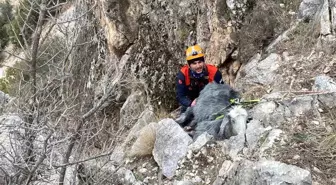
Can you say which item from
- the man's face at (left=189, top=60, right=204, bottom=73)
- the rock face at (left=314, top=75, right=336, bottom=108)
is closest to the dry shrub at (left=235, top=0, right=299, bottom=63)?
the man's face at (left=189, top=60, right=204, bottom=73)

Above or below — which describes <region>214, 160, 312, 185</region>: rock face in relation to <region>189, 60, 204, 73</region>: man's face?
below

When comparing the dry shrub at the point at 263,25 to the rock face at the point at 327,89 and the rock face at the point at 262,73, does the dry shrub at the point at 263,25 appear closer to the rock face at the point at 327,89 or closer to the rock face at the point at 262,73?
the rock face at the point at 262,73

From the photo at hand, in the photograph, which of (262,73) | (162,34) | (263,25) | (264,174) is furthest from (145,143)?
(162,34)

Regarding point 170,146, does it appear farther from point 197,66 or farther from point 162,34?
point 162,34

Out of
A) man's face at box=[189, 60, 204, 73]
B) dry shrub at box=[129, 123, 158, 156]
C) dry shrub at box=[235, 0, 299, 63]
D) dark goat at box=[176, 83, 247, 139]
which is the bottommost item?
dry shrub at box=[129, 123, 158, 156]

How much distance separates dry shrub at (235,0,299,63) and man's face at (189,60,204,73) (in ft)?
4.19

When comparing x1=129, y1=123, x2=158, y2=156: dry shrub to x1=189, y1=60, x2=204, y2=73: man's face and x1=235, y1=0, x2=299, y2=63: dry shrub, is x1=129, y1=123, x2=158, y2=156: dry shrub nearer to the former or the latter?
x1=189, y1=60, x2=204, y2=73: man's face

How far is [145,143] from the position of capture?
494cm

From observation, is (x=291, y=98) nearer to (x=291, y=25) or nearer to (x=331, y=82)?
(x=331, y=82)

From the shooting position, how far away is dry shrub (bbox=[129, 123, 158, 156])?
4.92 m

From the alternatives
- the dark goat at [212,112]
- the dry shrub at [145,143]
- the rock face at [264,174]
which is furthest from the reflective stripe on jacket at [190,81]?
the rock face at [264,174]

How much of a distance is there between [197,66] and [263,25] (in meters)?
1.58

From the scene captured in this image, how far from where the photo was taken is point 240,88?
18.1 ft

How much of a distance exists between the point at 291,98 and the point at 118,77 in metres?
3.66
